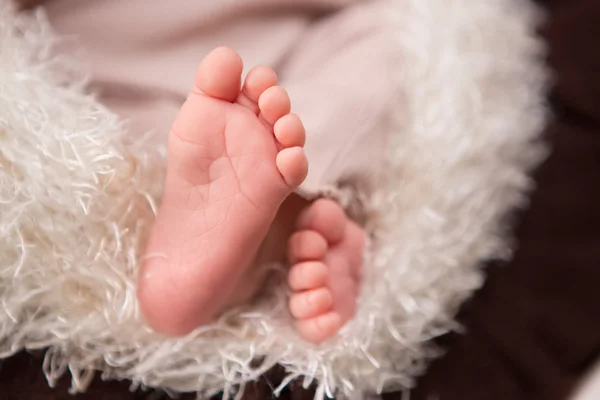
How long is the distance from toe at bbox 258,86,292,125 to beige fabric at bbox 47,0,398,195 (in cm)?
11

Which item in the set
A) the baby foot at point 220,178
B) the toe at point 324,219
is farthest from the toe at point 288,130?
the toe at point 324,219

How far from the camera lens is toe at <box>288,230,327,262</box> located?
20.4 inches

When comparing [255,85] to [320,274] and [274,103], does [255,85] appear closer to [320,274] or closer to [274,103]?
[274,103]

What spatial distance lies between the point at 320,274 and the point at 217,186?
13 cm

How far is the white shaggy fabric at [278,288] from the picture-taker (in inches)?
18.1

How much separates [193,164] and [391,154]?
0.83 ft

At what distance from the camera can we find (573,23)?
832 mm

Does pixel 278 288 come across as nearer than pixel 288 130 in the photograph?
No

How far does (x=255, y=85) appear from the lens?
0.44 metres

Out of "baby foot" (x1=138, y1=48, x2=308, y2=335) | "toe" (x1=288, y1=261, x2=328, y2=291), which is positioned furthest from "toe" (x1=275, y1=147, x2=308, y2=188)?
"toe" (x1=288, y1=261, x2=328, y2=291)

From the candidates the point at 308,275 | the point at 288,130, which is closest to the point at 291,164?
the point at 288,130

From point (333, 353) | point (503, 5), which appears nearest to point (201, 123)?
point (333, 353)

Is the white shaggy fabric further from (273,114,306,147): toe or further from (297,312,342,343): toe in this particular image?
(273,114,306,147): toe

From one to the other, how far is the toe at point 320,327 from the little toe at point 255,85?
0.65ft
